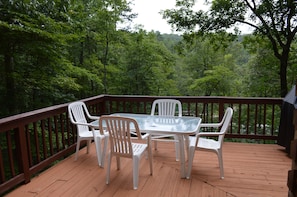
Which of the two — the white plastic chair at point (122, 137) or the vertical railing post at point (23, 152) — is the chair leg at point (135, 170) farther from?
the vertical railing post at point (23, 152)

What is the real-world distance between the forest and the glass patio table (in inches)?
137

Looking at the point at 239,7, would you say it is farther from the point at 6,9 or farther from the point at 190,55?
the point at 6,9

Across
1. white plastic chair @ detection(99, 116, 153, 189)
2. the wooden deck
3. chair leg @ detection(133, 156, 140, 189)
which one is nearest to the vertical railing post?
the wooden deck

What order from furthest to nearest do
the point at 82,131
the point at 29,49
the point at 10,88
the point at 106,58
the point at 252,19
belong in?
the point at 106,58 < the point at 252,19 < the point at 10,88 < the point at 29,49 < the point at 82,131

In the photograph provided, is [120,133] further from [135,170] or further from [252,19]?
[252,19]

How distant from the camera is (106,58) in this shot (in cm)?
901

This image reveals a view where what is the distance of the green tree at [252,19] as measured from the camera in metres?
5.92

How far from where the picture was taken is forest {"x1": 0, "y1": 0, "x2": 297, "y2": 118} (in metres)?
5.44

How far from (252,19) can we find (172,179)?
556 centimetres

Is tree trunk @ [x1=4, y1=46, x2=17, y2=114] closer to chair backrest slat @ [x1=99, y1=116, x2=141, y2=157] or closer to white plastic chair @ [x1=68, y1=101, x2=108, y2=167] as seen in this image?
white plastic chair @ [x1=68, y1=101, x2=108, y2=167]

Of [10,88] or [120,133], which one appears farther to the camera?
[10,88]

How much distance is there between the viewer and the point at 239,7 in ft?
21.1

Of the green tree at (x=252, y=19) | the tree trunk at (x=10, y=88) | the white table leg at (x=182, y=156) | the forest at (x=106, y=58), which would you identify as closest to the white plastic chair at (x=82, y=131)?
the white table leg at (x=182, y=156)

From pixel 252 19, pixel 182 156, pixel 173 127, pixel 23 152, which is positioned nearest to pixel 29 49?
pixel 23 152
